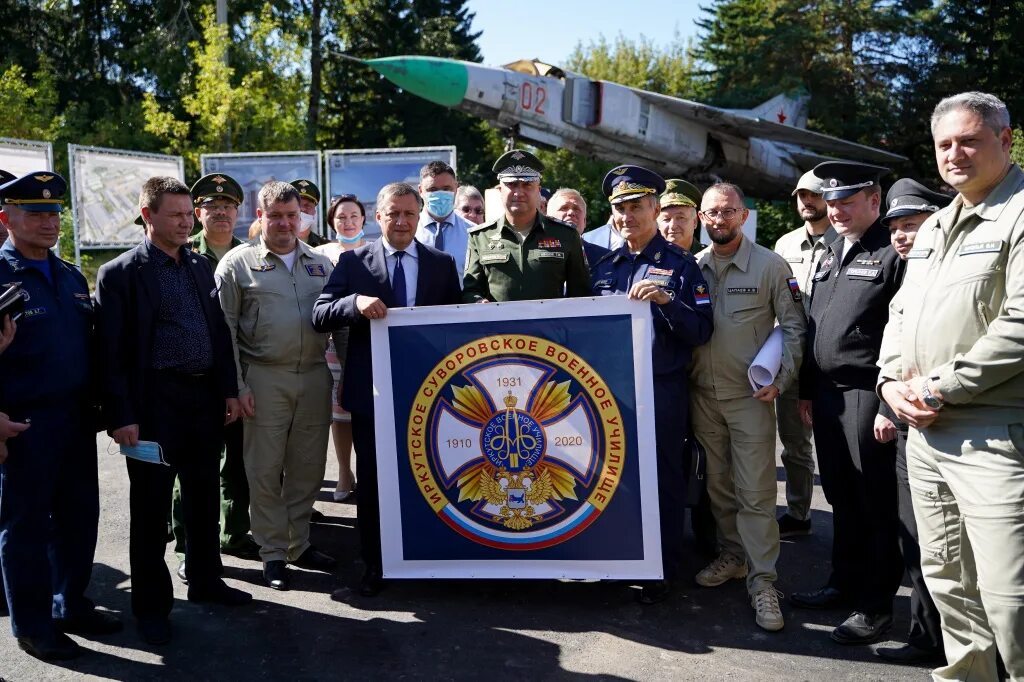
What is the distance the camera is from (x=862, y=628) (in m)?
3.65

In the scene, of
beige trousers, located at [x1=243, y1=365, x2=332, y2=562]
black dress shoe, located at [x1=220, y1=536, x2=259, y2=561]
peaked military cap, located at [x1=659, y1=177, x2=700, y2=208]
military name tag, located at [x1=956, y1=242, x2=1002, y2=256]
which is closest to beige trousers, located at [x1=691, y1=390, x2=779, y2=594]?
peaked military cap, located at [x1=659, y1=177, x2=700, y2=208]

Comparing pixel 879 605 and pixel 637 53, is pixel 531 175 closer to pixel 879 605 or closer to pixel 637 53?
pixel 879 605

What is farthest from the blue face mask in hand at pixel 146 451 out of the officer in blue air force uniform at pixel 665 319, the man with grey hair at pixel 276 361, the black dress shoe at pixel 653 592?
the black dress shoe at pixel 653 592

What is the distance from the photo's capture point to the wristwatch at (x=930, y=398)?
2.75 m

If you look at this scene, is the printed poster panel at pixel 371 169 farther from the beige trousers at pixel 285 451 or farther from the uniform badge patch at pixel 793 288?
the uniform badge patch at pixel 793 288

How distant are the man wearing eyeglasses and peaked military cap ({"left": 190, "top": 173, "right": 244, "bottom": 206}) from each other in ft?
10.2

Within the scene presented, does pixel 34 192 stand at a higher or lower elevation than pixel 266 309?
higher

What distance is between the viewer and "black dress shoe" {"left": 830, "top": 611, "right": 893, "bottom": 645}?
3.64 meters

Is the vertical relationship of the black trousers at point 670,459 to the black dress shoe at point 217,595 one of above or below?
above

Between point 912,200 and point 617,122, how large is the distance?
14109 mm

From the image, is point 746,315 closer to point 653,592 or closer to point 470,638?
point 653,592

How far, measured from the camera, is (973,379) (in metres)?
2.64

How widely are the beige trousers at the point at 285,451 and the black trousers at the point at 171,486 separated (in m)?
0.34

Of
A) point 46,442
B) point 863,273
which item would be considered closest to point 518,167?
point 863,273
